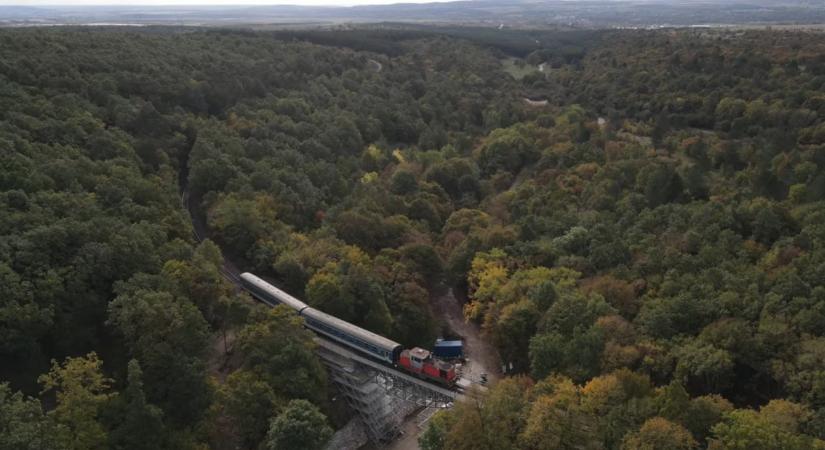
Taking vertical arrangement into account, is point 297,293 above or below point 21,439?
below

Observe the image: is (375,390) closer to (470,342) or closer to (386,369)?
(386,369)

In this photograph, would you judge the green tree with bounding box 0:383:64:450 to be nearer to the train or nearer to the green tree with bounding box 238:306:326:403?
the green tree with bounding box 238:306:326:403

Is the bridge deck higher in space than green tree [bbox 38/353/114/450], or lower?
lower

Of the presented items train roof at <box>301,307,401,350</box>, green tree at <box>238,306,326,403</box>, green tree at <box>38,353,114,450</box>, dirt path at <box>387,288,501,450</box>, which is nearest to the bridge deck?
train roof at <box>301,307,401,350</box>

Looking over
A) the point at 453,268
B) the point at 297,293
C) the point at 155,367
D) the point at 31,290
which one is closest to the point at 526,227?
the point at 453,268

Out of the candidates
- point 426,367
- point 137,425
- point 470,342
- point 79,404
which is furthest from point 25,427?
point 470,342

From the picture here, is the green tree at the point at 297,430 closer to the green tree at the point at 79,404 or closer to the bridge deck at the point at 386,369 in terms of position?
the bridge deck at the point at 386,369

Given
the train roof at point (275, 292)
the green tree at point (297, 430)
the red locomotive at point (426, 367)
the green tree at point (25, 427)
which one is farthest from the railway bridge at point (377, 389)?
the green tree at point (25, 427)

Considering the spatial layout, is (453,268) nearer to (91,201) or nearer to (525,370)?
(525,370)
